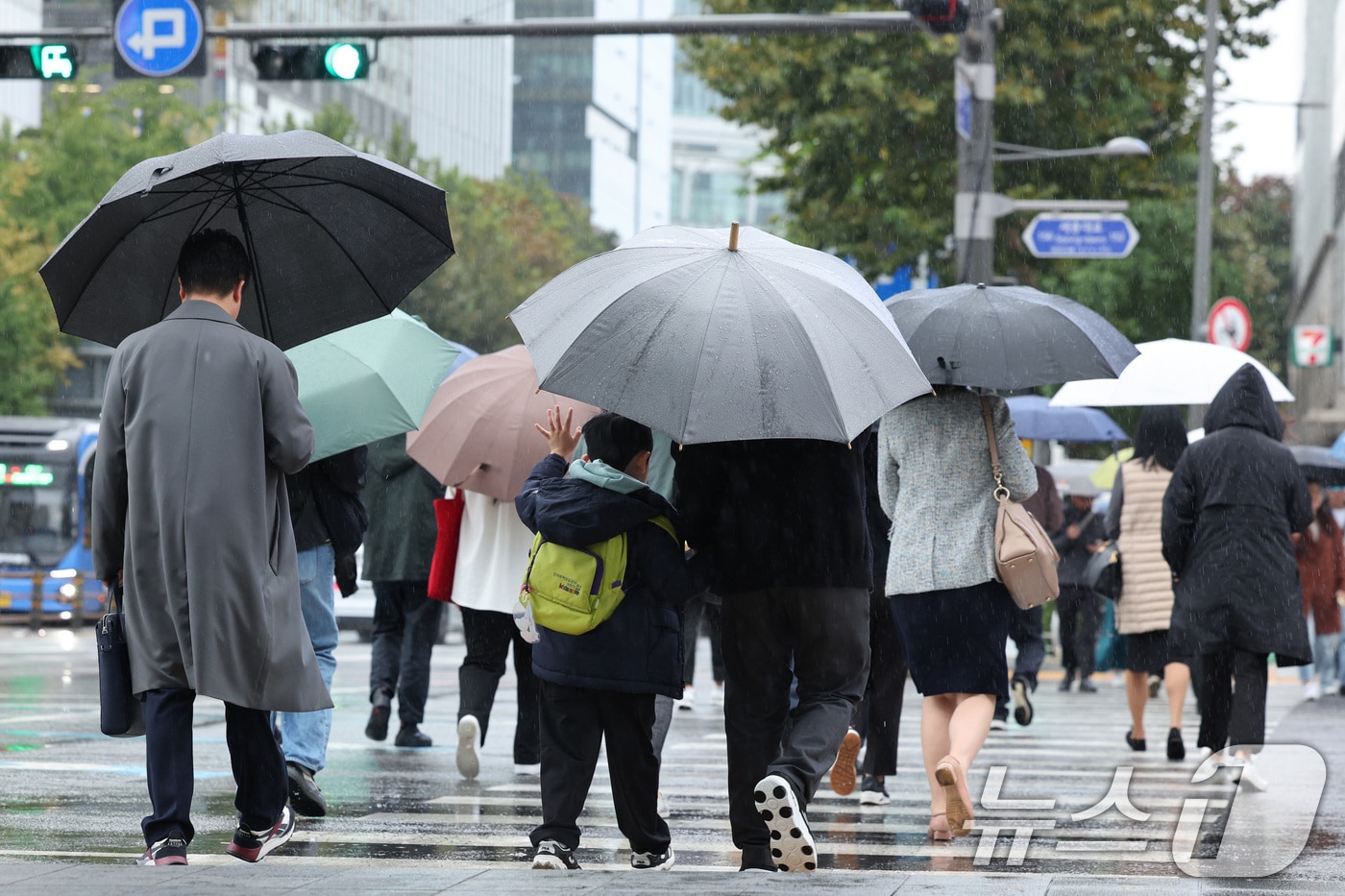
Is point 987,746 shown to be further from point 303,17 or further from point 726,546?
point 303,17

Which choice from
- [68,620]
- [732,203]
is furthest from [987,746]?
[732,203]

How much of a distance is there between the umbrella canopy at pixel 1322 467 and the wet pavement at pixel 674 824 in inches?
152

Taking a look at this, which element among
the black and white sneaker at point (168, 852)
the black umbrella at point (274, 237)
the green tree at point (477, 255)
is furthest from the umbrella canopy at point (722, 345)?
the green tree at point (477, 255)

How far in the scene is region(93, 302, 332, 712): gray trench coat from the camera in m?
5.47

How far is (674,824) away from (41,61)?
1004 cm

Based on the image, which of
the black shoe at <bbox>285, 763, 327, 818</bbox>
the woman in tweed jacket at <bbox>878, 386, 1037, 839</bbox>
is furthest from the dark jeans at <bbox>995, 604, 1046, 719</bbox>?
the black shoe at <bbox>285, 763, 327, 818</bbox>

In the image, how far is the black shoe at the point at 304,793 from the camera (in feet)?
25.4

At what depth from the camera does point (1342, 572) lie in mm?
16594

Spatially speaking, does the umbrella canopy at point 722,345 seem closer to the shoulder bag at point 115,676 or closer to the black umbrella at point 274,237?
the black umbrella at point 274,237

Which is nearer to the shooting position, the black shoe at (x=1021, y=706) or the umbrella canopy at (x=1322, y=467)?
the black shoe at (x=1021, y=706)

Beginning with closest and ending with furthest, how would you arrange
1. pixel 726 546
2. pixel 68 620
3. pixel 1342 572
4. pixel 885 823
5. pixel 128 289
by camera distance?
pixel 726 546, pixel 128 289, pixel 885 823, pixel 1342 572, pixel 68 620

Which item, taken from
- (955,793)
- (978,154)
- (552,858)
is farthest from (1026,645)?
(552,858)

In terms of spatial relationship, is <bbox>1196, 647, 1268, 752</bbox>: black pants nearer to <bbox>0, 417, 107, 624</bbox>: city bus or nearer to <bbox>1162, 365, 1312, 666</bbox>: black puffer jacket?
<bbox>1162, 365, 1312, 666</bbox>: black puffer jacket

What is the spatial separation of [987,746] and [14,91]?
61.9m
